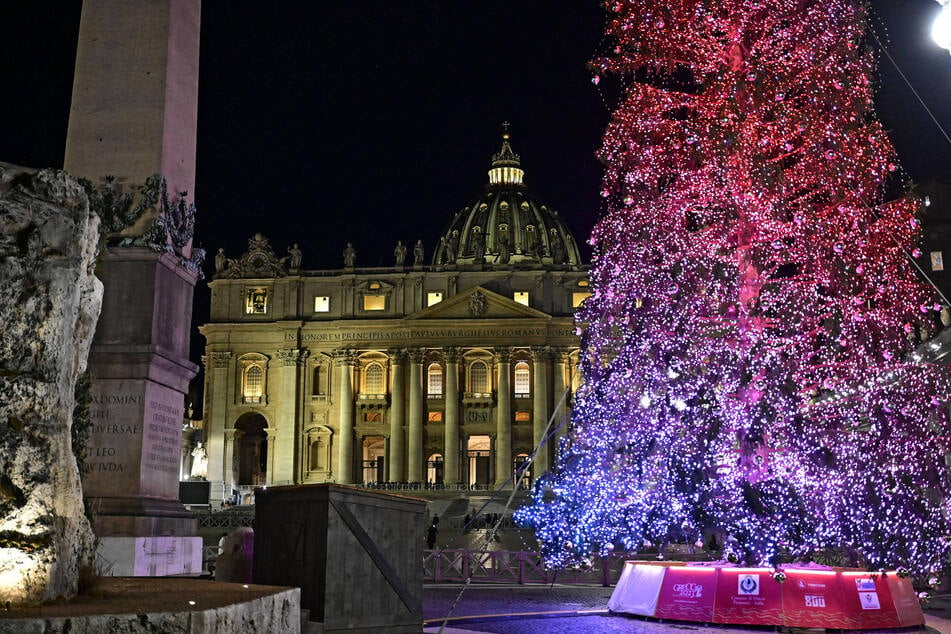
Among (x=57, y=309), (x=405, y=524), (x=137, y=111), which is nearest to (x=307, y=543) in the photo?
(x=405, y=524)

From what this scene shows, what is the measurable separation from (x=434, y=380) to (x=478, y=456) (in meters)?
6.28

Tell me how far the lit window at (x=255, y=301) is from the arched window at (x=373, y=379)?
29.2 ft

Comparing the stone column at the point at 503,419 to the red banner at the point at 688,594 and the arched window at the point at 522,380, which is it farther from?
the red banner at the point at 688,594

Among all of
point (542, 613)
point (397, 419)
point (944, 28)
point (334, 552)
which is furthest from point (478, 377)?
point (944, 28)

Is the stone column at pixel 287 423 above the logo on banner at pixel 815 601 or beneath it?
above

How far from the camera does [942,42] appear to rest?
7.22 m

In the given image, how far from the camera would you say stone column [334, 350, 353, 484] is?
72250 millimetres

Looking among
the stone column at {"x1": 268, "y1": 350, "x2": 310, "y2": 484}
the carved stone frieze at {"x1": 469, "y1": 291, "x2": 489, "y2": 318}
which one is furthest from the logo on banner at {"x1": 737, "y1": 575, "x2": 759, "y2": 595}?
the stone column at {"x1": 268, "y1": 350, "x2": 310, "y2": 484}

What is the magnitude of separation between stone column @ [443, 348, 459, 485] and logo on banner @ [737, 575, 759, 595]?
58.5 m

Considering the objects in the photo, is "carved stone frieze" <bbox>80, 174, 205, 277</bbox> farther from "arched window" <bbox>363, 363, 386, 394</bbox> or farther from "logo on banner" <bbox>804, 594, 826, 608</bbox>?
"arched window" <bbox>363, 363, 386, 394</bbox>

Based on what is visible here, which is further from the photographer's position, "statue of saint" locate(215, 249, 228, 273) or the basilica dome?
the basilica dome

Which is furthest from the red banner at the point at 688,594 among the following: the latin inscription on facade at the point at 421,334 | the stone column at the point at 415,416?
the latin inscription on facade at the point at 421,334

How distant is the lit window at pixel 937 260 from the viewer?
44312 mm

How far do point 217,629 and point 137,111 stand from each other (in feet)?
26.4
